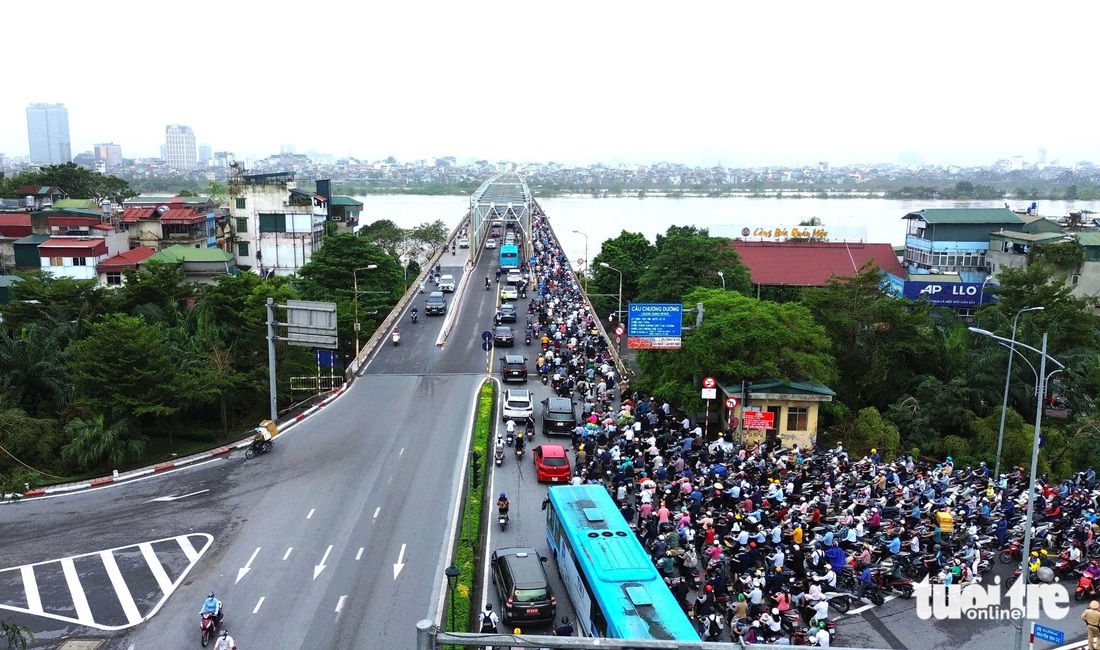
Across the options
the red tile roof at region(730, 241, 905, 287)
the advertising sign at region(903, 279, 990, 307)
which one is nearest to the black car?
the red tile roof at region(730, 241, 905, 287)

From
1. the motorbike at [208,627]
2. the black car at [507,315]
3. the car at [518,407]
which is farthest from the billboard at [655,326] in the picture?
the motorbike at [208,627]

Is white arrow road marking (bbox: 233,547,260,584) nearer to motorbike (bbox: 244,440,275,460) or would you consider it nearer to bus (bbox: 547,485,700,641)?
bus (bbox: 547,485,700,641)

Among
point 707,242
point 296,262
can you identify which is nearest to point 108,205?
point 296,262

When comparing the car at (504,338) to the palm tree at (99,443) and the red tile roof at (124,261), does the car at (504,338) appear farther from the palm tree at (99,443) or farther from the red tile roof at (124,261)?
the red tile roof at (124,261)

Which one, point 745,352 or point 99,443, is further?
point 745,352

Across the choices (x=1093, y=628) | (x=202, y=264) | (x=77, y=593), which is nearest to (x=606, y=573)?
(x=1093, y=628)

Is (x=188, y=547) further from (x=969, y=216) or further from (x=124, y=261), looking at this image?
(x=969, y=216)
